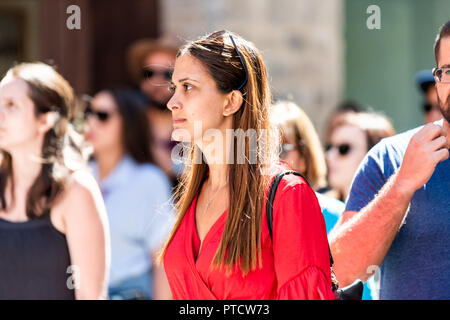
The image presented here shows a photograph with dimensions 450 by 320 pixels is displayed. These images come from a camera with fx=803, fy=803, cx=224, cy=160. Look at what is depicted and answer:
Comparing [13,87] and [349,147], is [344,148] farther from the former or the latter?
[13,87]

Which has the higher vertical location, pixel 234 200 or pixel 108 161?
pixel 234 200

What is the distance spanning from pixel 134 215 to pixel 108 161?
0.64 meters

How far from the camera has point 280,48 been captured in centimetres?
673

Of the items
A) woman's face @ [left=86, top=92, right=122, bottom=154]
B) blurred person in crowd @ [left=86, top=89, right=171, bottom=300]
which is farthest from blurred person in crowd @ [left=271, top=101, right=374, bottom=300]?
woman's face @ [left=86, top=92, right=122, bottom=154]

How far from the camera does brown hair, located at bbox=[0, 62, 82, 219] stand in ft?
10.8

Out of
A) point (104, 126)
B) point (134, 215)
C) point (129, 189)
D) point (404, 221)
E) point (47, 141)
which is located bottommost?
point (134, 215)

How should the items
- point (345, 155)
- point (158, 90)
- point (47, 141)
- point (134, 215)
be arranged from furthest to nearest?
point (158, 90), point (134, 215), point (345, 155), point (47, 141)

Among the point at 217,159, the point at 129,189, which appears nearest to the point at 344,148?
the point at 129,189

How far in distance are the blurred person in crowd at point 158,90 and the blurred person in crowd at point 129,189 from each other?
0.19m

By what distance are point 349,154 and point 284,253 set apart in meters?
2.20

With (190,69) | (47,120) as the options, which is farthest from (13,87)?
(190,69)

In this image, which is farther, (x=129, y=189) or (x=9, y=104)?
(x=129, y=189)

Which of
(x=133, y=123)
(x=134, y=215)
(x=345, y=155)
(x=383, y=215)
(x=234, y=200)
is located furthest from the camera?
(x=133, y=123)

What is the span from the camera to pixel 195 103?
2373mm
